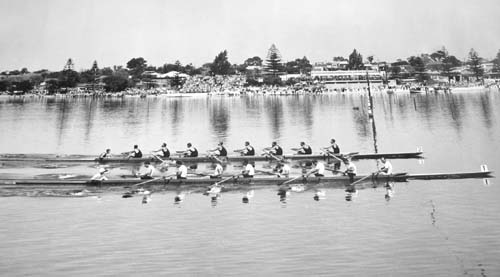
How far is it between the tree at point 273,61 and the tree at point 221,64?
60.1ft

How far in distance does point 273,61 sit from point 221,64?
23.1m

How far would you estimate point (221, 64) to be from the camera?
610 feet

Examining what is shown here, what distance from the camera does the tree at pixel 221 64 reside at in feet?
608

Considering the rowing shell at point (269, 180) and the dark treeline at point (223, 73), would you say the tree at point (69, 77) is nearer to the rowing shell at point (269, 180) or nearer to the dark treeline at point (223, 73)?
the dark treeline at point (223, 73)

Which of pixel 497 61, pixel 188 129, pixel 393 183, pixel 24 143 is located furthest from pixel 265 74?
pixel 393 183

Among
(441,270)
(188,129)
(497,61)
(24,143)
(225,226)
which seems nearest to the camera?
(441,270)

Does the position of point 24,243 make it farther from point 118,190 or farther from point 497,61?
point 497,61

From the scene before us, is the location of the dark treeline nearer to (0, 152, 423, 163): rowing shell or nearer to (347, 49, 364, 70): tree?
(347, 49, 364, 70): tree

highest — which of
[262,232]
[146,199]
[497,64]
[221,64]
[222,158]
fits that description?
[221,64]

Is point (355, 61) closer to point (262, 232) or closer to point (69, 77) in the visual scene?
point (69, 77)

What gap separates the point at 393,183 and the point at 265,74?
160 m

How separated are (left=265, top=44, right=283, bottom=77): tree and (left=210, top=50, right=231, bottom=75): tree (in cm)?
1832

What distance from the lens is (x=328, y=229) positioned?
16094 mm

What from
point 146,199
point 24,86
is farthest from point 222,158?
point 24,86
